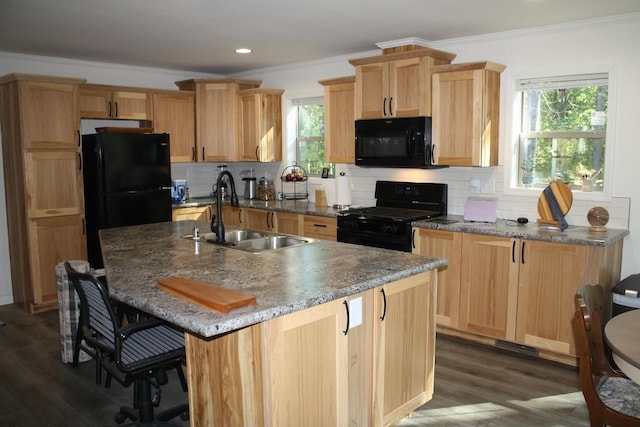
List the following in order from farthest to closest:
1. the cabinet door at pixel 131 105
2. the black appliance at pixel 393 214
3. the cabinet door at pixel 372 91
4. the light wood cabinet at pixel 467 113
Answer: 1. the cabinet door at pixel 131 105
2. the cabinet door at pixel 372 91
3. the black appliance at pixel 393 214
4. the light wood cabinet at pixel 467 113

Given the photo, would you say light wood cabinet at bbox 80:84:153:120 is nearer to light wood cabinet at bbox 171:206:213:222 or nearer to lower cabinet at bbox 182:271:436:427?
light wood cabinet at bbox 171:206:213:222

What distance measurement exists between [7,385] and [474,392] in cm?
293

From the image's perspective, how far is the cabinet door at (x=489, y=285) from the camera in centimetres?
381

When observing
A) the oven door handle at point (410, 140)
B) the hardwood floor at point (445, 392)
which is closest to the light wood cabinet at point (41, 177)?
the hardwood floor at point (445, 392)

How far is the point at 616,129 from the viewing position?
3826mm

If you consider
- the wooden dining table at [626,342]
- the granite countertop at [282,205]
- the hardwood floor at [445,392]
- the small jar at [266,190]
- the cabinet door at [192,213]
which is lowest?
the hardwood floor at [445,392]

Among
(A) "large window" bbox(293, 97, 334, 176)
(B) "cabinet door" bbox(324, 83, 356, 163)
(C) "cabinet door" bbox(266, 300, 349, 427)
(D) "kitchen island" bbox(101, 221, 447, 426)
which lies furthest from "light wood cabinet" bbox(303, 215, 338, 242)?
(C) "cabinet door" bbox(266, 300, 349, 427)

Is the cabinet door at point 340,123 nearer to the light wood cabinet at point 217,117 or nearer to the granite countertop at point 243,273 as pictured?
the light wood cabinet at point 217,117

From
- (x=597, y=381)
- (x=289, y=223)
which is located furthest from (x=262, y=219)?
(x=597, y=381)

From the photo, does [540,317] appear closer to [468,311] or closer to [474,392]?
[468,311]

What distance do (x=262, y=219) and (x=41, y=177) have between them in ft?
6.83

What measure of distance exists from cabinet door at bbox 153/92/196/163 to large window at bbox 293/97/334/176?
3.87 feet

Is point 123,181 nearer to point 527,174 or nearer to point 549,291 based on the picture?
point 527,174

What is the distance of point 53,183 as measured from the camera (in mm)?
4875
